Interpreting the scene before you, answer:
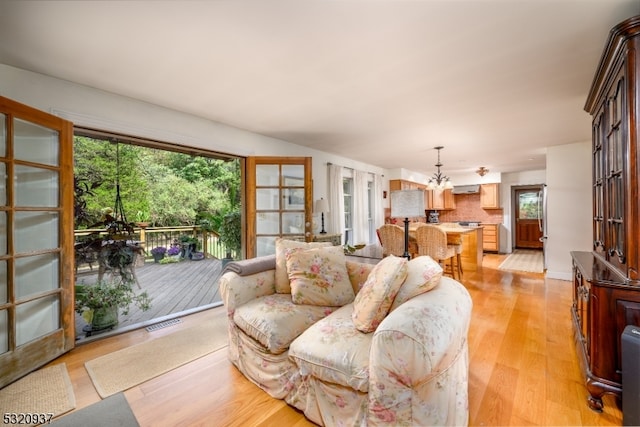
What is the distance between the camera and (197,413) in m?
1.56

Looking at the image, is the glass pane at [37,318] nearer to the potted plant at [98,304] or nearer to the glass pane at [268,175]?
the potted plant at [98,304]

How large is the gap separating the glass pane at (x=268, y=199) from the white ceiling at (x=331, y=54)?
0.93 m

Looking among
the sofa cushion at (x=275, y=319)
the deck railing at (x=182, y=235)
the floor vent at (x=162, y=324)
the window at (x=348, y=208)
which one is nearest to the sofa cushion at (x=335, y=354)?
the sofa cushion at (x=275, y=319)

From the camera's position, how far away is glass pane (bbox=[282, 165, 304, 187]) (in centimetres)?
373

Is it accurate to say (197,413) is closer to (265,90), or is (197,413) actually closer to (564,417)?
(564,417)

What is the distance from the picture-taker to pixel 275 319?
173 centimetres

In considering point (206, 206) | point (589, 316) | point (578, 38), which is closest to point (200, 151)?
point (578, 38)

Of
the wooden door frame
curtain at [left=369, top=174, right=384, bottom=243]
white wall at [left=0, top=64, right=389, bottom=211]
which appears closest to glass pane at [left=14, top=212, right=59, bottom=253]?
white wall at [left=0, top=64, right=389, bottom=211]

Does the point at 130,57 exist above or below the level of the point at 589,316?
above

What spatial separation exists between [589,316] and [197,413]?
245cm

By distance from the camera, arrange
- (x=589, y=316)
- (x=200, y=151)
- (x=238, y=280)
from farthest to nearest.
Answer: (x=200, y=151), (x=238, y=280), (x=589, y=316)

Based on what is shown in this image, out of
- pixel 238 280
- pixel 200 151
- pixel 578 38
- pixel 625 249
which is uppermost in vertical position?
pixel 578 38

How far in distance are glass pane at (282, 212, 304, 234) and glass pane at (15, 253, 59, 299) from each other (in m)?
2.31

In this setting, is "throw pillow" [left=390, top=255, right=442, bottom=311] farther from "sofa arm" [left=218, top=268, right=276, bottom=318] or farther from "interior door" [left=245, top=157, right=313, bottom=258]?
"interior door" [left=245, top=157, right=313, bottom=258]
